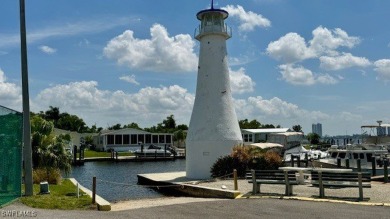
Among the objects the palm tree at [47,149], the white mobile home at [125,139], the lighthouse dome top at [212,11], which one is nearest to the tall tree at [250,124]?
the white mobile home at [125,139]

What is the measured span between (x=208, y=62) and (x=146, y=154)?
1436 inches

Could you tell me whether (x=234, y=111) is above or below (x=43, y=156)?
above

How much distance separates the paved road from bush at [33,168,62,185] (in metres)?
7.51

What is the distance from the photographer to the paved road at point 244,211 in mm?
10539

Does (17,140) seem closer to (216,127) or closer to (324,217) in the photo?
(324,217)

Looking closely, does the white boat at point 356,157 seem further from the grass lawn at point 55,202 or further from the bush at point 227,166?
the grass lawn at point 55,202

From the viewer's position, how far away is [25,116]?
45.9 ft

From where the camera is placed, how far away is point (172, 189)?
23.0 meters

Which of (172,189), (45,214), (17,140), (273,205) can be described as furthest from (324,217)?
(172,189)

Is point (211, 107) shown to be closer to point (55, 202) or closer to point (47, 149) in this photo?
point (47, 149)

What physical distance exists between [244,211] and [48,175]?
38.9 ft

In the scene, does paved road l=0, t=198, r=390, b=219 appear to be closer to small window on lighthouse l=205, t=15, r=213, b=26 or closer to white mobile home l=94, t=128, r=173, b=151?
small window on lighthouse l=205, t=15, r=213, b=26

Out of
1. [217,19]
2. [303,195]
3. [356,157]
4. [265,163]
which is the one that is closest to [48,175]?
[265,163]

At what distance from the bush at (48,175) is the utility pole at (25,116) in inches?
223
